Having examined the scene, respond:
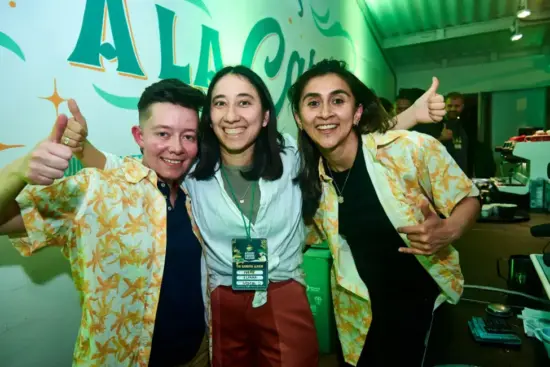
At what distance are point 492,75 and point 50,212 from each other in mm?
9039

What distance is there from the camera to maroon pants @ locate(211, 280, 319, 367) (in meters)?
1.29

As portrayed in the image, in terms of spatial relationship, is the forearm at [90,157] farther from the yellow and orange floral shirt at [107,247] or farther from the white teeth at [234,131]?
the white teeth at [234,131]

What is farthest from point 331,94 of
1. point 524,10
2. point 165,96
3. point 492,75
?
point 492,75

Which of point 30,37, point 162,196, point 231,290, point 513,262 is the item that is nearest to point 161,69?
point 30,37

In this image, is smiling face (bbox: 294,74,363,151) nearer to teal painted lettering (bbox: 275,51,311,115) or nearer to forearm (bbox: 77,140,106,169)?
forearm (bbox: 77,140,106,169)

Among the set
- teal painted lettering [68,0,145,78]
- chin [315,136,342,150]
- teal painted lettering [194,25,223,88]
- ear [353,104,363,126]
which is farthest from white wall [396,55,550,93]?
teal painted lettering [68,0,145,78]

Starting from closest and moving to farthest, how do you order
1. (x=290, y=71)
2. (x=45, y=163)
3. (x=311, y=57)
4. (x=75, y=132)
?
(x=45, y=163) < (x=75, y=132) < (x=290, y=71) < (x=311, y=57)

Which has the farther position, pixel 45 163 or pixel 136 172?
pixel 136 172

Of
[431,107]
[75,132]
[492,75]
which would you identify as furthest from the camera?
[492,75]

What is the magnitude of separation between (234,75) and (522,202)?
3.32m

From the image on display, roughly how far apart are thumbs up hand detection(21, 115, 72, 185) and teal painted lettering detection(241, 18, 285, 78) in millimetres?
1808

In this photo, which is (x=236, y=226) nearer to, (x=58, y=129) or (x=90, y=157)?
(x=90, y=157)

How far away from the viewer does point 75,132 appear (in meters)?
1.13

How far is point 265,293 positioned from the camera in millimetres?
1313
